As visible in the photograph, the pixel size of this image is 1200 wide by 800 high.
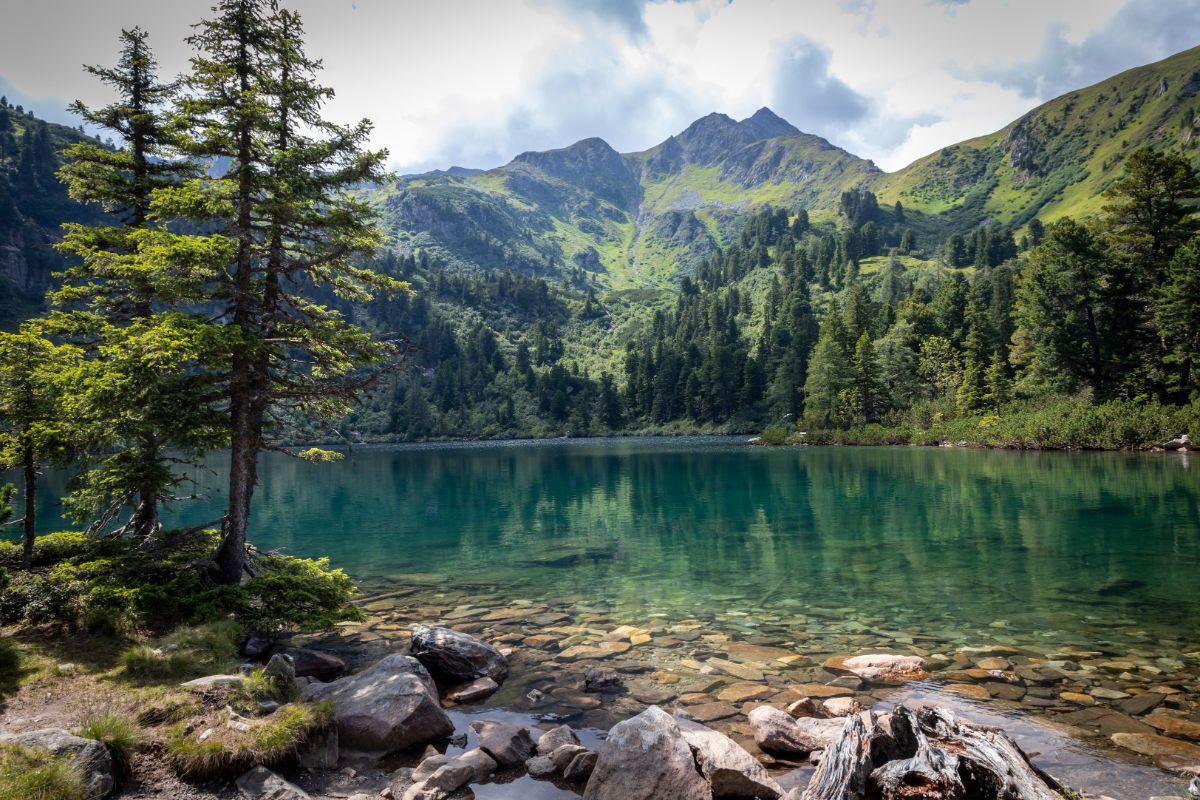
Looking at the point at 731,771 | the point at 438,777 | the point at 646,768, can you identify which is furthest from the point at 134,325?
the point at 731,771

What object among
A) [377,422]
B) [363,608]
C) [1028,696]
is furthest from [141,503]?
[377,422]

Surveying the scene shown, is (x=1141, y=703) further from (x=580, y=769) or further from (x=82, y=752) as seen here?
(x=82, y=752)

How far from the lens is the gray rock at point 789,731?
8578mm

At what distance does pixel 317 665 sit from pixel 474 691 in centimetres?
358

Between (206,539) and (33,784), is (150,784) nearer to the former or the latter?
(33,784)

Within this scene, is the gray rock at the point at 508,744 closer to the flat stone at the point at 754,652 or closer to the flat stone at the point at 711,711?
the flat stone at the point at 711,711

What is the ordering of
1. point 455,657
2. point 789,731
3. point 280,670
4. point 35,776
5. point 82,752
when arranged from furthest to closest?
point 455,657 < point 280,670 < point 789,731 < point 82,752 < point 35,776

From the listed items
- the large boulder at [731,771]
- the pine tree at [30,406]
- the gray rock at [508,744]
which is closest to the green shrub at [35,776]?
the gray rock at [508,744]

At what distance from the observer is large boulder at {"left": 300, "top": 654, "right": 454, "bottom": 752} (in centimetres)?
919

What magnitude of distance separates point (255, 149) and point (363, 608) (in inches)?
518

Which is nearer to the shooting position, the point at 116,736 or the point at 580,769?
the point at 116,736

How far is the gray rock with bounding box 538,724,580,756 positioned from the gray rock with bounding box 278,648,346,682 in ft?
17.9

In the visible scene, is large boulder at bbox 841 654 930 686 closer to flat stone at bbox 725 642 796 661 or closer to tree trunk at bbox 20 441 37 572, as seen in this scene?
flat stone at bbox 725 642 796 661

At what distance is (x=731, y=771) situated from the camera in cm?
743
